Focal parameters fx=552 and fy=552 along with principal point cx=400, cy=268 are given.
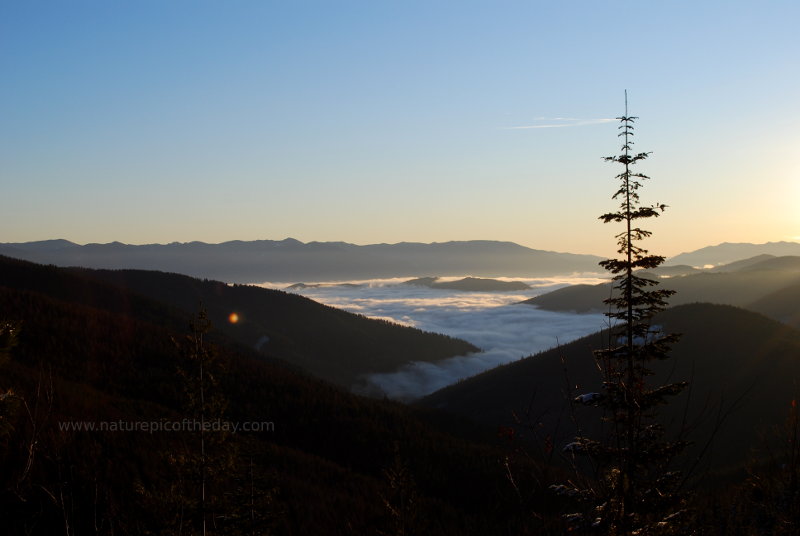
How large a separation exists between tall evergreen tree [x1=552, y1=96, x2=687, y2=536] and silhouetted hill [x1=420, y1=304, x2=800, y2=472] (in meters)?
50.0

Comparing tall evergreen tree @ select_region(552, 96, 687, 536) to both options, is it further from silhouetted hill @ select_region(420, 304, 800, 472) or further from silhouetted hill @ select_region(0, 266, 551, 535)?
silhouetted hill @ select_region(420, 304, 800, 472)

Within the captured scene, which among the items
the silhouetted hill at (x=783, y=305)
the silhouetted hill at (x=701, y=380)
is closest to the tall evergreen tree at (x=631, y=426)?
the silhouetted hill at (x=701, y=380)

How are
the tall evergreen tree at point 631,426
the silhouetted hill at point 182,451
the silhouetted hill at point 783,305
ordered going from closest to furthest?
the tall evergreen tree at point 631,426, the silhouetted hill at point 182,451, the silhouetted hill at point 783,305

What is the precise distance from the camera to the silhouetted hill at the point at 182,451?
10.0 metres

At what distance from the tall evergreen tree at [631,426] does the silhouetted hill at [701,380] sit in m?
50.0

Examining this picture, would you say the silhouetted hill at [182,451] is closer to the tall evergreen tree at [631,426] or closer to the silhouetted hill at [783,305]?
the tall evergreen tree at [631,426]

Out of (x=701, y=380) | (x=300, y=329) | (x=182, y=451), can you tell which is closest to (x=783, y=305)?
(x=701, y=380)

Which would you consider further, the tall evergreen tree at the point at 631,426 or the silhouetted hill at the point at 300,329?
the silhouetted hill at the point at 300,329

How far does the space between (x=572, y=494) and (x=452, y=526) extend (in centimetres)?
1661

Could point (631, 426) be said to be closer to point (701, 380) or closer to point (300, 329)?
point (701, 380)

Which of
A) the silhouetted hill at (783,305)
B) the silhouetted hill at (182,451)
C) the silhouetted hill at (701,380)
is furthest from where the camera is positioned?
the silhouetted hill at (783,305)

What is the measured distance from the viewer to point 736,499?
18391 millimetres

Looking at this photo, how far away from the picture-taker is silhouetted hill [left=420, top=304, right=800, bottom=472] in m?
59.2

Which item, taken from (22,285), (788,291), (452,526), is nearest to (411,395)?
(22,285)
